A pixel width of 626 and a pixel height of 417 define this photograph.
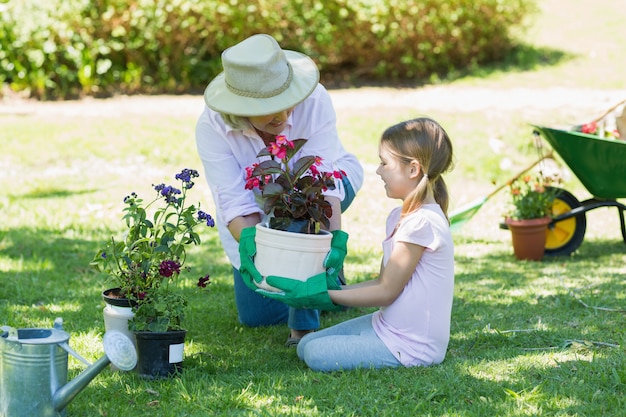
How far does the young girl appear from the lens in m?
3.08

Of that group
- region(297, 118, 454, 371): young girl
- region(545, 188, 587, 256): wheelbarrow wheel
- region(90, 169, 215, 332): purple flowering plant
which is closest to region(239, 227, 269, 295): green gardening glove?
region(90, 169, 215, 332): purple flowering plant

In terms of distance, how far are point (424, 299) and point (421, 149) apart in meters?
0.55

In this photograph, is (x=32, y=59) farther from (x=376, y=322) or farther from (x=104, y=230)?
(x=376, y=322)

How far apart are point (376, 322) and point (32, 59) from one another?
801cm

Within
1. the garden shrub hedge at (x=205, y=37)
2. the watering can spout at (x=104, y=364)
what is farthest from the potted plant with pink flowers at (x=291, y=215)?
the garden shrub hedge at (x=205, y=37)

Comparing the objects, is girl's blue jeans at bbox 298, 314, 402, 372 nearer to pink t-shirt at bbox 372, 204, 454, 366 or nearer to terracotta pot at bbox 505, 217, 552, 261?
pink t-shirt at bbox 372, 204, 454, 366

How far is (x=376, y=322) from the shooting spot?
3.29 m

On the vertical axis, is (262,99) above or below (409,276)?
above

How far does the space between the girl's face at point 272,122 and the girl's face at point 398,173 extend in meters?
0.44

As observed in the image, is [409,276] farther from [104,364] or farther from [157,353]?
[104,364]

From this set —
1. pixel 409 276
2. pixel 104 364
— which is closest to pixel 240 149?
pixel 409 276

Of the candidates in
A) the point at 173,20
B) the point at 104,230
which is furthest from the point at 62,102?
the point at 104,230

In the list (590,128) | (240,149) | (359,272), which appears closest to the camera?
(240,149)

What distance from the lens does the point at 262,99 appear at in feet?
10.7
